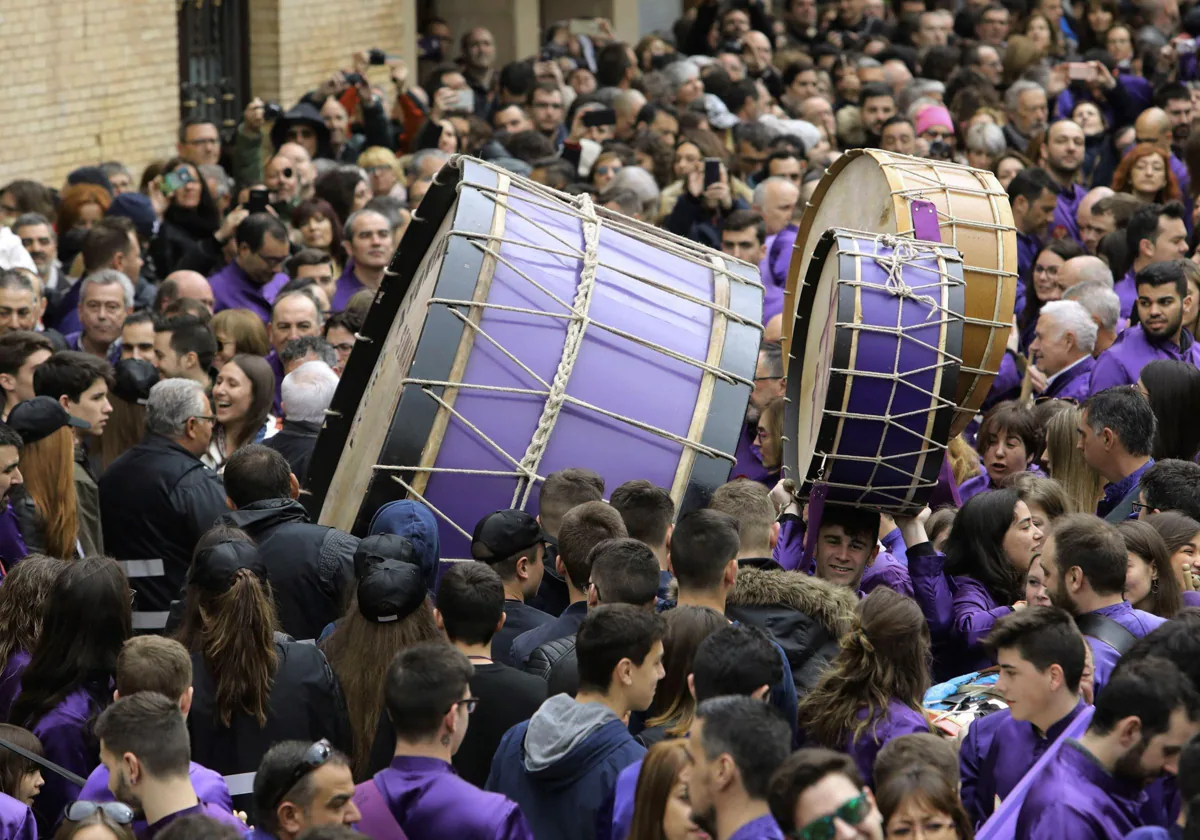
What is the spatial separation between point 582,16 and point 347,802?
58.4 feet

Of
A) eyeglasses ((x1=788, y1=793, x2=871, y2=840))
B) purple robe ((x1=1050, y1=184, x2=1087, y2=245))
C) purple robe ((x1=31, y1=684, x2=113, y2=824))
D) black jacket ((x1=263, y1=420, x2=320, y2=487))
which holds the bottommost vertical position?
purple robe ((x1=31, y1=684, x2=113, y2=824))

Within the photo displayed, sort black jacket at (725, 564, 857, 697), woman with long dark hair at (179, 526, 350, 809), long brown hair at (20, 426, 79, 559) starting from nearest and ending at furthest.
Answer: woman with long dark hair at (179, 526, 350, 809), black jacket at (725, 564, 857, 697), long brown hair at (20, 426, 79, 559)

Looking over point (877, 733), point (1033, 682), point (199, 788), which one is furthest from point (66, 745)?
point (1033, 682)

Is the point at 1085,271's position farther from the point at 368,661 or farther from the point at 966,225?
the point at 368,661

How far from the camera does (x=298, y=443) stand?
6.82 m

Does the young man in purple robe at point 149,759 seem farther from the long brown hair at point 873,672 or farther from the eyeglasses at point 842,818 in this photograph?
the long brown hair at point 873,672

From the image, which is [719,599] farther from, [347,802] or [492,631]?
[347,802]

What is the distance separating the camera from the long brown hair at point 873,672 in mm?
4301

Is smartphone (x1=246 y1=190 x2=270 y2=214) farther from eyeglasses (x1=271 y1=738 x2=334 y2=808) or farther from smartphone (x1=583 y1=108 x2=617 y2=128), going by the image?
eyeglasses (x1=271 y1=738 x2=334 y2=808)

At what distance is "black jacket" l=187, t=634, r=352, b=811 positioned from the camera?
4516mm

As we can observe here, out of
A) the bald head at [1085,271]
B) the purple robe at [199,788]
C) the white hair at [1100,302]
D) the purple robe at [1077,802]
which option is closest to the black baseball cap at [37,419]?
the purple robe at [199,788]

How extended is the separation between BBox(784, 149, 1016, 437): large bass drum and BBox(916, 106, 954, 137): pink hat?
5592 mm

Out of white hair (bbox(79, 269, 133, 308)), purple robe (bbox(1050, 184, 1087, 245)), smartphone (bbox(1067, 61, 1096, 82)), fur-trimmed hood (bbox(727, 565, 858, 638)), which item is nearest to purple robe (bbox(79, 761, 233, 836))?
fur-trimmed hood (bbox(727, 565, 858, 638))

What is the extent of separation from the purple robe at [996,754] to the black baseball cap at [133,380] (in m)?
3.77
